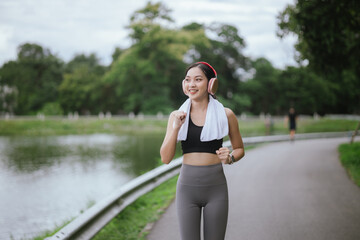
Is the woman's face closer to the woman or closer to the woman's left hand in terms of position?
the woman

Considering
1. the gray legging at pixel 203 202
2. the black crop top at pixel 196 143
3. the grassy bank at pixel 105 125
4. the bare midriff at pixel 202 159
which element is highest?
the black crop top at pixel 196 143

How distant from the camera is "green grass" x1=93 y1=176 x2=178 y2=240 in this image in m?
5.52

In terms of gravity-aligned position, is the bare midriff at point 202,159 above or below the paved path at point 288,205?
above

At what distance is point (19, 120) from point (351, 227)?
47.4 metres

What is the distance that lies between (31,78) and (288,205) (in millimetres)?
73800

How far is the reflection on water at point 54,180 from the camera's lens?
28.1 ft

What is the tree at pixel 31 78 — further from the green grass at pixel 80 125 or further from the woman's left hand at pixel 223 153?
the woman's left hand at pixel 223 153

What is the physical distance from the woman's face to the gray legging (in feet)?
2.08

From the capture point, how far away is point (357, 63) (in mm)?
13070

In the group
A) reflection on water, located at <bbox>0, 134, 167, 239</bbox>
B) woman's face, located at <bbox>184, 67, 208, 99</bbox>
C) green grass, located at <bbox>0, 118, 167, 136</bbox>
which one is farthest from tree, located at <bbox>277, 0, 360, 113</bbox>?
green grass, located at <bbox>0, 118, 167, 136</bbox>

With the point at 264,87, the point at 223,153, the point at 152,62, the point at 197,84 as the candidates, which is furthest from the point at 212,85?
the point at 264,87

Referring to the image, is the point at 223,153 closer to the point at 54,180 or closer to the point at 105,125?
the point at 54,180

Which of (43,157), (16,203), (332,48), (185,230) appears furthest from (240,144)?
(43,157)

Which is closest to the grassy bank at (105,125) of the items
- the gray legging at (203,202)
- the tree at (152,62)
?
the tree at (152,62)
